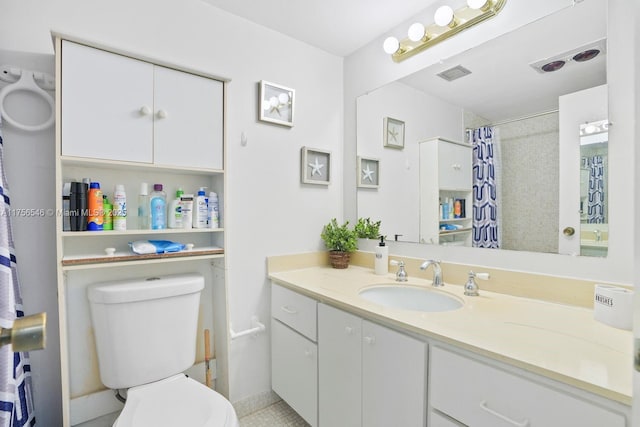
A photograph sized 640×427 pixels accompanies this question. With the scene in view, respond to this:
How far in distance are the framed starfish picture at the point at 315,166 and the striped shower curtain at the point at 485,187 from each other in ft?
2.91

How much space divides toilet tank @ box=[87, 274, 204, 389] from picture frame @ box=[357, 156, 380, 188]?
1.16 metres

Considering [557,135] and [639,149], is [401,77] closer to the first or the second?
[557,135]

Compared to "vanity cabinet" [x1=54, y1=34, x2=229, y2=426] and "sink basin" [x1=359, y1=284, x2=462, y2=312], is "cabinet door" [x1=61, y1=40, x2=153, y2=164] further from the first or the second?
"sink basin" [x1=359, y1=284, x2=462, y2=312]

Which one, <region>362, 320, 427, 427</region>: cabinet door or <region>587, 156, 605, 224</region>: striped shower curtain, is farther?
<region>587, 156, 605, 224</region>: striped shower curtain

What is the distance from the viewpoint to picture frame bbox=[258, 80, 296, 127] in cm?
175

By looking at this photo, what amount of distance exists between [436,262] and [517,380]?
0.74m

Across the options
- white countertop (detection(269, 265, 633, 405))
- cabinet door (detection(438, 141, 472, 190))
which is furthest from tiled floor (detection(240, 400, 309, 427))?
cabinet door (detection(438, 141, 472, 190))

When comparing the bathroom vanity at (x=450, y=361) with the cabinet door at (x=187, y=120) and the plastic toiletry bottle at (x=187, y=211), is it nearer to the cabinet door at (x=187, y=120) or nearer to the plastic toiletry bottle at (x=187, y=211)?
the plastic toiletry bottle at (x=187, y=211)

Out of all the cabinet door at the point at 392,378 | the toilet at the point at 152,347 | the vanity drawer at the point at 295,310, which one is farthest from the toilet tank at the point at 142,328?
the cabinet door at the point at 392,378

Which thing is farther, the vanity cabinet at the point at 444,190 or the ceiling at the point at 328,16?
the ceiling at the point at 328,16

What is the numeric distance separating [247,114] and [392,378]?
1.46 meters

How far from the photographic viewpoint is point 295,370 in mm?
1573

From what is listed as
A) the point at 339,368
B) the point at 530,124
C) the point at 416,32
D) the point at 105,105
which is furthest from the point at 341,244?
the point at 105,105

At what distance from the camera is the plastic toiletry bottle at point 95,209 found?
119 cm
